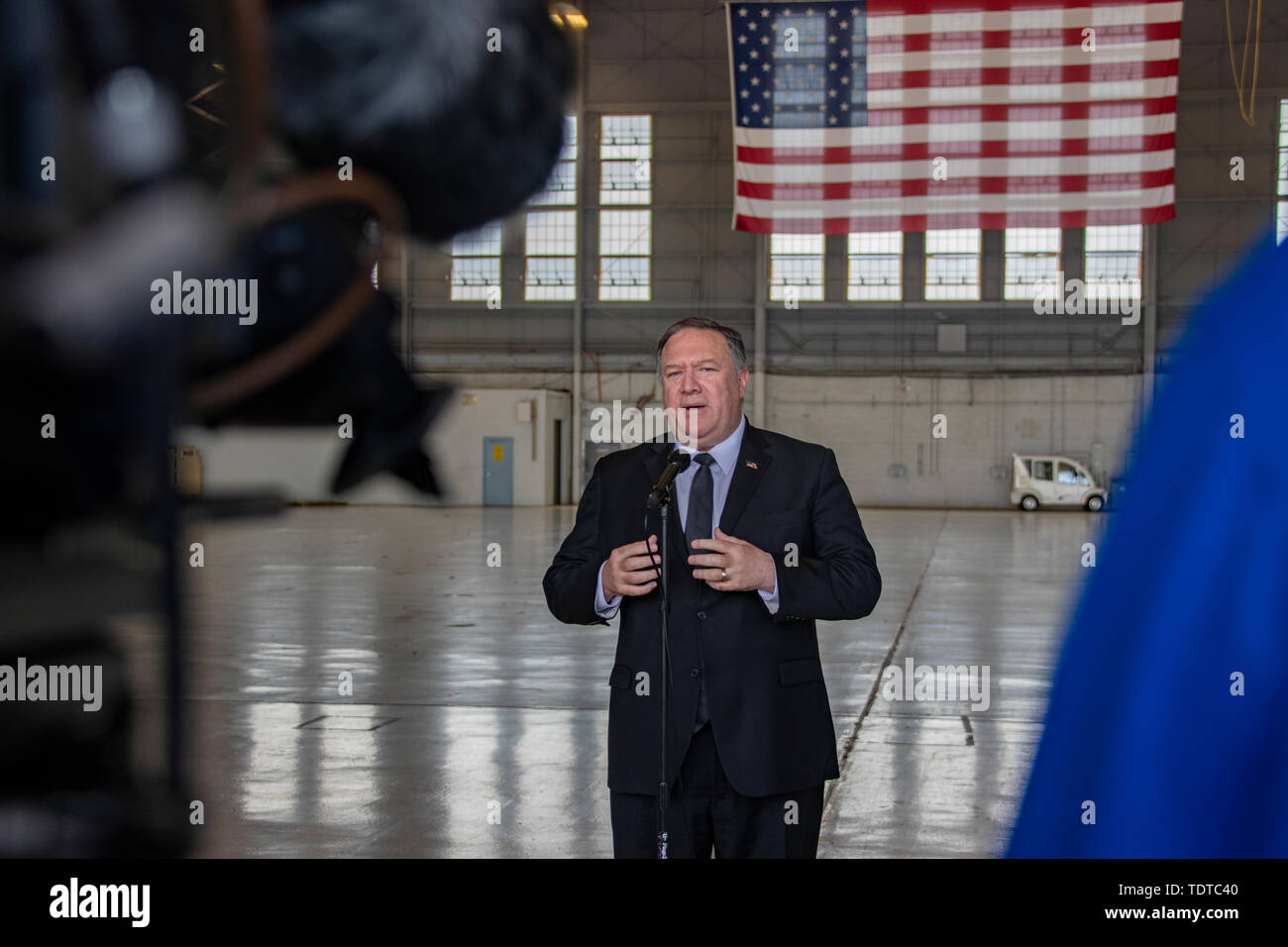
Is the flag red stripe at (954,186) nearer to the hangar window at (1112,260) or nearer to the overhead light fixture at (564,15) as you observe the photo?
the overhead light fixture at (564,15)

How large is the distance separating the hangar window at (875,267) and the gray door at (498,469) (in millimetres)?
9525

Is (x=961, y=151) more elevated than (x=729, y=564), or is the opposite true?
(x=961, y=151)

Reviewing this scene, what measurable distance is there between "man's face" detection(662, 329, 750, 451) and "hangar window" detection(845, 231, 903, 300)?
29348 mm

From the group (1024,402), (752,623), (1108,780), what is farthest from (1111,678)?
(1024,402)

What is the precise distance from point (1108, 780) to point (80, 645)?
2.04ft

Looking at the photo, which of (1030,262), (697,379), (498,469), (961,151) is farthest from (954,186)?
(498,469)

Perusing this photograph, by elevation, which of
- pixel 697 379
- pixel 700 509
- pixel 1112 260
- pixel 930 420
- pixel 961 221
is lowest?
pixel 700 509

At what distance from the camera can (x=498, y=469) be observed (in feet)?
105

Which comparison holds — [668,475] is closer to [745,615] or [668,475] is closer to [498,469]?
[745,615]

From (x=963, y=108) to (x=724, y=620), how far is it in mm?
9769

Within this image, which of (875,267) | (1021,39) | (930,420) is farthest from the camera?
(930,420)

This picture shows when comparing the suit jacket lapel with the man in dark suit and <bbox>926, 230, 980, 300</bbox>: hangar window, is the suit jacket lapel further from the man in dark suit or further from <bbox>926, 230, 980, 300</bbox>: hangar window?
<bbox>926, 230, 980, 300</bbox>: hangar window

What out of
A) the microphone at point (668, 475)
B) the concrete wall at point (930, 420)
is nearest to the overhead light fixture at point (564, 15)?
the microphone at point (668, 475)

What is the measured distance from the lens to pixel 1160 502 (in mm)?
795
